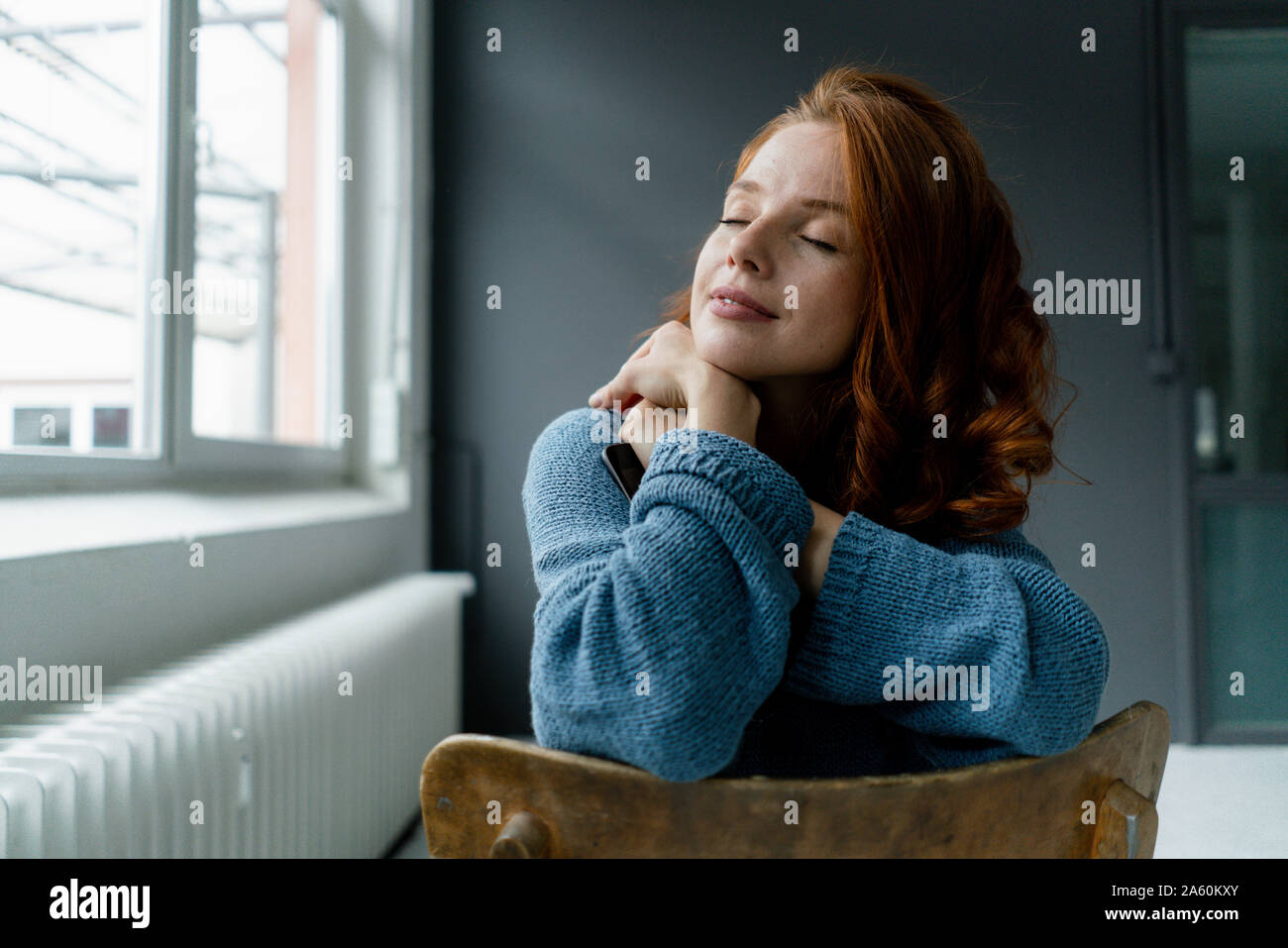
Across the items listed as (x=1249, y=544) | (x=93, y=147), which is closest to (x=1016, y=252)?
(x=93, y=147)

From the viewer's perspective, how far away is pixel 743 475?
70cm

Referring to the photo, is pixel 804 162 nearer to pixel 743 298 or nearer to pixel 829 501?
pixel 743 298

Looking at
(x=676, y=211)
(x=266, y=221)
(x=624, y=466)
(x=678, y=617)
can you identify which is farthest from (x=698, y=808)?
(x=676, y=211)

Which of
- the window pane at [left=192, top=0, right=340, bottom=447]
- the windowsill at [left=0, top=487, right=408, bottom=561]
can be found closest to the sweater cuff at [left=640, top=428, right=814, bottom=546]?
the windowsill at [left=0, top=487, right=408, bottom=561]

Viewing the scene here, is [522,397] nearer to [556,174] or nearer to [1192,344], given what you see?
[556,174]

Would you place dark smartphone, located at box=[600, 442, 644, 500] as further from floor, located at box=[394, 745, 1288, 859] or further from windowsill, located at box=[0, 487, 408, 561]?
floor, located at box=[394, 745, 1288, 859]

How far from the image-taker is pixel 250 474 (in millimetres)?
1977

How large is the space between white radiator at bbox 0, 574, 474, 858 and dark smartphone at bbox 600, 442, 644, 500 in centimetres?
58

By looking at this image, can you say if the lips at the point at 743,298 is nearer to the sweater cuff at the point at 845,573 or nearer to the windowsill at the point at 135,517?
the sweater cuff at the point at 845,573

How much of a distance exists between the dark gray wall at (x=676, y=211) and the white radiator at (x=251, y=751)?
868 millimetres

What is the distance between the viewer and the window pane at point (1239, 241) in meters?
2.79

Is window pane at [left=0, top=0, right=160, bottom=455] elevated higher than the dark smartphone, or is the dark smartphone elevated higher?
window pane at [left=0, top=0, right=160, bottom=455]

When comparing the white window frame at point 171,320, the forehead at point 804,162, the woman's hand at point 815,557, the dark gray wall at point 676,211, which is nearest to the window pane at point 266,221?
the white window frame at point 171,320

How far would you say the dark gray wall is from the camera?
2842 mm
